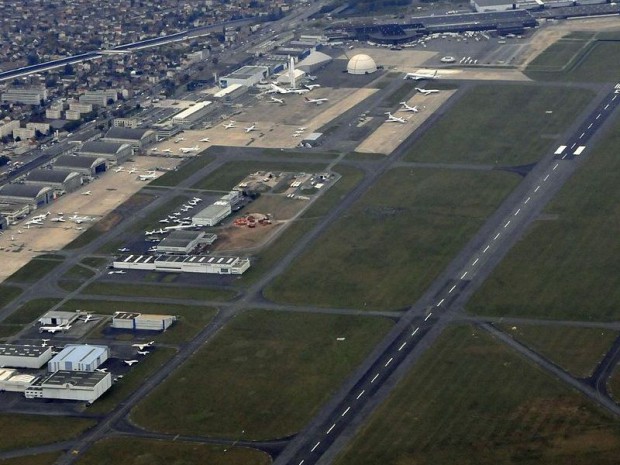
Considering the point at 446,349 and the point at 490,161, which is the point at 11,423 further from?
the point at 490,161

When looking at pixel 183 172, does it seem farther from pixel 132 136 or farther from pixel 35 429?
pixel 35 429

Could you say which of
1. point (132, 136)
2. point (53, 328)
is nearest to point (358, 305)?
point (53, 328)

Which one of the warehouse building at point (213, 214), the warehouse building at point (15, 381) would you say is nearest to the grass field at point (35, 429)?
the warehouse building at point (15, 381)

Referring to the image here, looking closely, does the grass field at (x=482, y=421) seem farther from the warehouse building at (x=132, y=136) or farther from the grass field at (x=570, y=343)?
the warehouse building at (x=132, y=136)

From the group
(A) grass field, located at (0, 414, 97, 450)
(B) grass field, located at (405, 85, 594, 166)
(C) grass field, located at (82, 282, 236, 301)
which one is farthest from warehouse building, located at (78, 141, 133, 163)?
(A) grass field, located at (0, 414, 97, 450)

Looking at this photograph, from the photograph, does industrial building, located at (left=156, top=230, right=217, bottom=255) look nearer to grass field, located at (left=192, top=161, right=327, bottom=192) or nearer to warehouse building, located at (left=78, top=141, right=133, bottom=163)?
grass field, located at (left=192, top=161, right=327, bottom=192)

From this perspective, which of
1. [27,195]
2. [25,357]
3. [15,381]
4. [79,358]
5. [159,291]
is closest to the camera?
[15,381]
